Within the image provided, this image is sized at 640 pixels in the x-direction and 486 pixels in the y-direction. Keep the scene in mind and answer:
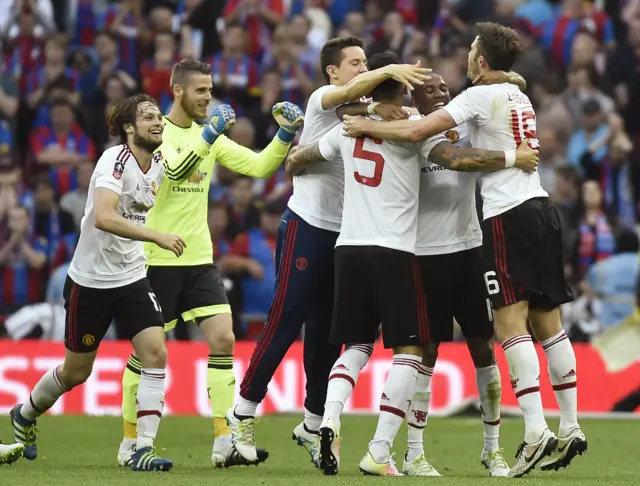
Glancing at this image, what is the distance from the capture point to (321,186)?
8430 millimetres

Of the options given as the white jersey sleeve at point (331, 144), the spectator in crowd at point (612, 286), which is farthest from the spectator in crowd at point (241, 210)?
the white jersey sleeve at point (331, 144)

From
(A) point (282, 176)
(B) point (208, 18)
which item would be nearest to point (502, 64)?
(A) point (282, 176)

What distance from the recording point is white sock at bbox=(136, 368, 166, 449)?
26.8ft

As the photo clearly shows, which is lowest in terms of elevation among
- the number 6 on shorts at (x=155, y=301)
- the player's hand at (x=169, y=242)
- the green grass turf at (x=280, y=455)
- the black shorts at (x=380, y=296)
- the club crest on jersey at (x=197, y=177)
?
the green grass turf at (x=280, y=455)

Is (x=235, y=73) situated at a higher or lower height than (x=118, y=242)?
higher

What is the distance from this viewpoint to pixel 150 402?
8234 mm

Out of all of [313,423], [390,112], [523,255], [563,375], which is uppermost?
[390,112]

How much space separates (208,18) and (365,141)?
11.1m

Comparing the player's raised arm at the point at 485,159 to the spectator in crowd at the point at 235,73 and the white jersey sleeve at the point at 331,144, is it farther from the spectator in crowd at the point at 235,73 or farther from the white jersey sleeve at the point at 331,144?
the spectator in crowd at the point at 235,73

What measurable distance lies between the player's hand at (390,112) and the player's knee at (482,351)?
5.12 feet

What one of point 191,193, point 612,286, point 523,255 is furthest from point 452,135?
point 612,286

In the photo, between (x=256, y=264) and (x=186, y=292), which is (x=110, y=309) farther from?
(x=256, y=264)

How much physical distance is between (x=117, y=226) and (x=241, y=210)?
8.34 metres

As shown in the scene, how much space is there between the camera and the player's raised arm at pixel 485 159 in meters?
7.53
